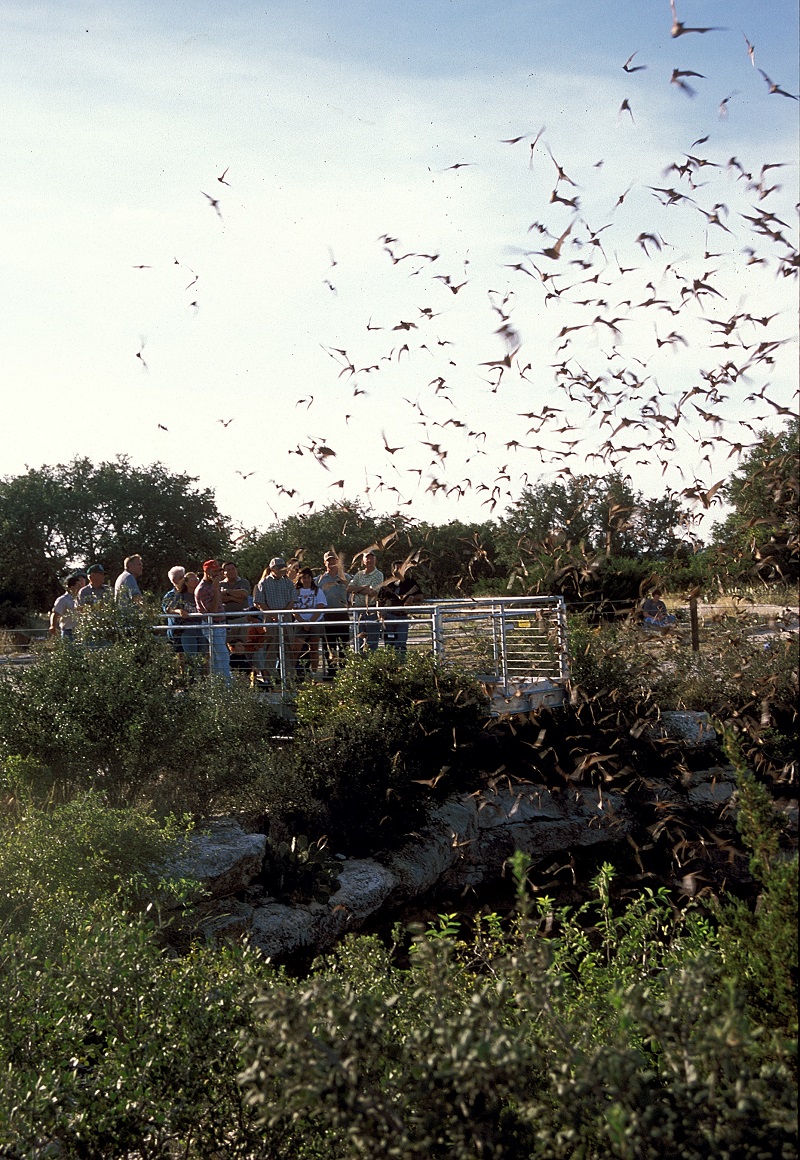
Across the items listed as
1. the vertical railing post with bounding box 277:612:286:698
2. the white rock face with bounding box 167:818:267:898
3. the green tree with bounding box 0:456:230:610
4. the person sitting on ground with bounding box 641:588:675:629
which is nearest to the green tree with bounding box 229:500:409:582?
the green tree with bounding box 0:456:230:610

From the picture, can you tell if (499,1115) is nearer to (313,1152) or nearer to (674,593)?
(313,1152)

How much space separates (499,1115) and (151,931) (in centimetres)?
193

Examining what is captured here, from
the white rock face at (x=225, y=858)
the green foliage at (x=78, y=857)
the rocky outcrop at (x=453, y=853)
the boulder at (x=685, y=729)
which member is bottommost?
the rocky outcrop at (x=453, y=853)

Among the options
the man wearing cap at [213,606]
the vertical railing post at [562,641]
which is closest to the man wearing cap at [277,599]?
the man wearing cap at [213,606]

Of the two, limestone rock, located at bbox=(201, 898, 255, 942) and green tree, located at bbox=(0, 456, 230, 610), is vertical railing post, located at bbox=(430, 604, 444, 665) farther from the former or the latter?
green tree, located at bbox=(0, 456, 230, 610)

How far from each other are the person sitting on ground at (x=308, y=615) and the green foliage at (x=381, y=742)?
1.16m

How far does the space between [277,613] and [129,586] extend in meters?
1.91

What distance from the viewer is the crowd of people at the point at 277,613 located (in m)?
12.6

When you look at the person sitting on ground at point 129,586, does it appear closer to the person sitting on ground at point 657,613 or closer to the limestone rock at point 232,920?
the limestone rock at point 232,920

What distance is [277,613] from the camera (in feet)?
42.0

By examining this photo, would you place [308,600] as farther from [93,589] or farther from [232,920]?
[232,920]

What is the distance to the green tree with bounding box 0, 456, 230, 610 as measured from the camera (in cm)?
3994

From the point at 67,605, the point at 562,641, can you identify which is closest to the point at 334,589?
the point at 562,641

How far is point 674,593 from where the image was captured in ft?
98.9
